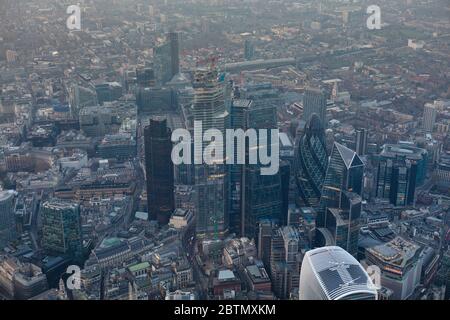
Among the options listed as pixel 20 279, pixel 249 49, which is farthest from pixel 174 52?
pixel 20 279

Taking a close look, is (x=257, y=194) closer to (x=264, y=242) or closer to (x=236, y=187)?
(x=236, y=187)

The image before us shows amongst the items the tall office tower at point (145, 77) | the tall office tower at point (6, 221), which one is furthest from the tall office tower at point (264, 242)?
the tall office tower at point (145, 77)

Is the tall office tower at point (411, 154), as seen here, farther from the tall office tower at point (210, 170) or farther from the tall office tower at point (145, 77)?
the tall office tower at point (145, 77)

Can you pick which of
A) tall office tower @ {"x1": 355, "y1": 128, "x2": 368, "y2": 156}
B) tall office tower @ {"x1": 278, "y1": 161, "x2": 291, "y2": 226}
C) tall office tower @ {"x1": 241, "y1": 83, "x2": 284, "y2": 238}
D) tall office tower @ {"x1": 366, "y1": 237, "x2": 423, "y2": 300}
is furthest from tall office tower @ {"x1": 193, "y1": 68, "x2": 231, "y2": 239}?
tall office tower @ {"x1": 355, "y1": 128, "x2": 368, "y2": 156}

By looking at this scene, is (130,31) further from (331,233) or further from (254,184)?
(331,233)

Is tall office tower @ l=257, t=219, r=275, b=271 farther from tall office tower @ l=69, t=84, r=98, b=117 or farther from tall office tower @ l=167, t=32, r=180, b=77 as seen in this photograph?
tall office tower @ l=167, t=32, r=180, b=77
